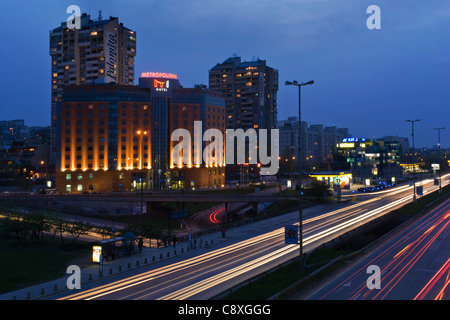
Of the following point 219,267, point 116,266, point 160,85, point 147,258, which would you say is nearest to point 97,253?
point 116,266

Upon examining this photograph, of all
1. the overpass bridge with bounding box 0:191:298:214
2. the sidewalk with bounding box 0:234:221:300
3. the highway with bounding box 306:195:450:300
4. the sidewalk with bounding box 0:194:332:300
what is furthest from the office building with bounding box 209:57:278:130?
the highway with bounding box 306:195:450:300

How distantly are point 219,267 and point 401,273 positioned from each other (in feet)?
42.4

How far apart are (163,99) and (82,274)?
84.8m

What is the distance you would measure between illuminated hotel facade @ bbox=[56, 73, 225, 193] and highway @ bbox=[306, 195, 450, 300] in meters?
70.4

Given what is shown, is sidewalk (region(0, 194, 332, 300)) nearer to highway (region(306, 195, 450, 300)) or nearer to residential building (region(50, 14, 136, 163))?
highway (region(306, 195, 450, 300))

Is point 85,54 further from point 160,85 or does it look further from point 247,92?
point 247,92

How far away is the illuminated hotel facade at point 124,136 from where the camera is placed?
103312 mm

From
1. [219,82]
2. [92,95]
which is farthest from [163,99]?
[219,82]

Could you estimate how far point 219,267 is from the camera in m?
31.4

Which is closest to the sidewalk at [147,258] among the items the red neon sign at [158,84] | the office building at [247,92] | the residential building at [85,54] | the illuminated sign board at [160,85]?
the illuminated sign board at [160,85]

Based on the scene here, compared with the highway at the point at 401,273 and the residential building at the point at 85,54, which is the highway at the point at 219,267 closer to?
the highway at the point at 401,273

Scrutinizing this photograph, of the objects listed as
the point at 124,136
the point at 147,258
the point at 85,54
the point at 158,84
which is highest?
the point at 85,54
